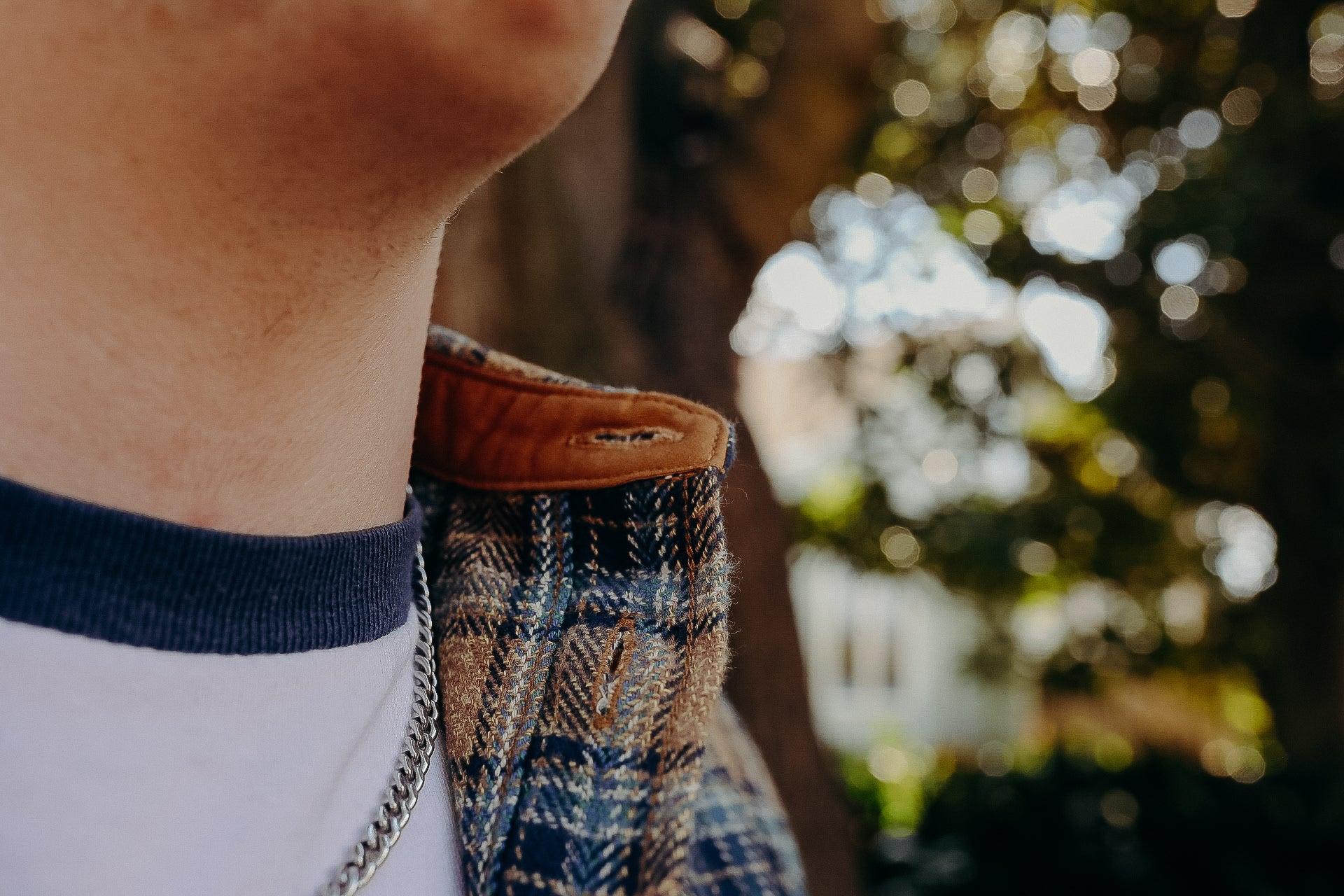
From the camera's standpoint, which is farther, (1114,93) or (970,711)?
(970,711)

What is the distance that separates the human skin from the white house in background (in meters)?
18.7

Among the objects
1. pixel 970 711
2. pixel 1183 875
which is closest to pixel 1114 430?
pixel 1183 875

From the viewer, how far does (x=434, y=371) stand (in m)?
1.29

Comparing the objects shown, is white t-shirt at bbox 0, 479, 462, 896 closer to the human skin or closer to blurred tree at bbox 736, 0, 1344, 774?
the human skin

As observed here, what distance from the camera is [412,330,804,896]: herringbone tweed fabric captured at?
1041mm

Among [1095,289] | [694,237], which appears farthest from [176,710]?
[1095,289]

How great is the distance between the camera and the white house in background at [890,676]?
1956 cm

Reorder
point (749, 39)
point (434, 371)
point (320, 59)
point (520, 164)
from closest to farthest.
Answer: point (320, 59), point (434, 371), point (520, 164), point (749, 39)

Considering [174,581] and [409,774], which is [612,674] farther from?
[174,581]

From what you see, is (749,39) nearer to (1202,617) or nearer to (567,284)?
(567,284)

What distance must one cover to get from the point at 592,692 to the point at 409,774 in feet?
0.71

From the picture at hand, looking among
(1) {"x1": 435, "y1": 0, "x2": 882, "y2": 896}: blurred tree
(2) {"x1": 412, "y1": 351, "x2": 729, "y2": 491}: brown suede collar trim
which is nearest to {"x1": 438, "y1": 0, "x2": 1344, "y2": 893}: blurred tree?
(1) {"x1": 435, "y1": 0, "x2": 882, "y2": 896}: blurred tree

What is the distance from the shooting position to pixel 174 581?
2.61ft

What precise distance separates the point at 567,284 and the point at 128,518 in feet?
7.30
